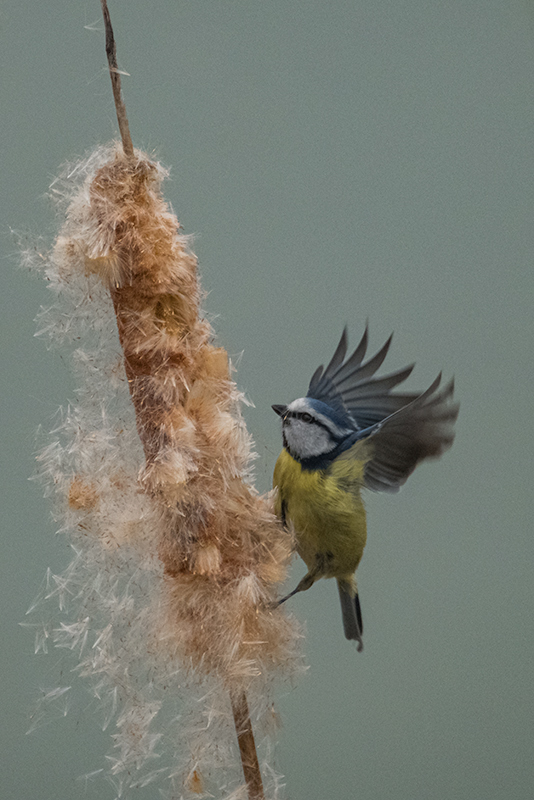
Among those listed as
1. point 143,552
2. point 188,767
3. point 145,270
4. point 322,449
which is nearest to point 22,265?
point 145,270

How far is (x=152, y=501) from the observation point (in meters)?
0.80

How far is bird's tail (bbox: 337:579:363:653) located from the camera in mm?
1124

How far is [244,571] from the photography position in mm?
836

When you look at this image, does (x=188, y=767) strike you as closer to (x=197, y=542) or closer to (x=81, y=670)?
(x=81, y=670)

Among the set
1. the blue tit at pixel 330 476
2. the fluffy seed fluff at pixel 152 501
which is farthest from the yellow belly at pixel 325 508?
the fluffy seed fluff at pixel 152 501

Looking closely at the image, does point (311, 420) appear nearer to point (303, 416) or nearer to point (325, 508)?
point (303, 416)

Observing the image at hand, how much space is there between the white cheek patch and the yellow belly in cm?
2

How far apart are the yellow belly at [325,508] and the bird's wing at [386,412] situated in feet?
0.09

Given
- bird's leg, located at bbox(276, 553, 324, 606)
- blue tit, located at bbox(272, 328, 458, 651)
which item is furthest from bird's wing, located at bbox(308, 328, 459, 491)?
bird's leg, located at bbox(276, 553, 324, 606)

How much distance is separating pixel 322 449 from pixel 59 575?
37 cm

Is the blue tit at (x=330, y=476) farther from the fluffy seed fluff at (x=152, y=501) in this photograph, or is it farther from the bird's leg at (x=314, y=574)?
the fluffy seed fluff at (x=152, y=501)

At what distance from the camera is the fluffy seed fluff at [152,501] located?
0.79 m

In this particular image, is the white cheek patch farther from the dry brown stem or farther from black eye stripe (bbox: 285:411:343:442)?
the dry brown stem

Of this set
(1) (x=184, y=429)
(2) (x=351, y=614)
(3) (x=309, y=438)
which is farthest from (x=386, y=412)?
(1) (x=184, y=429)
